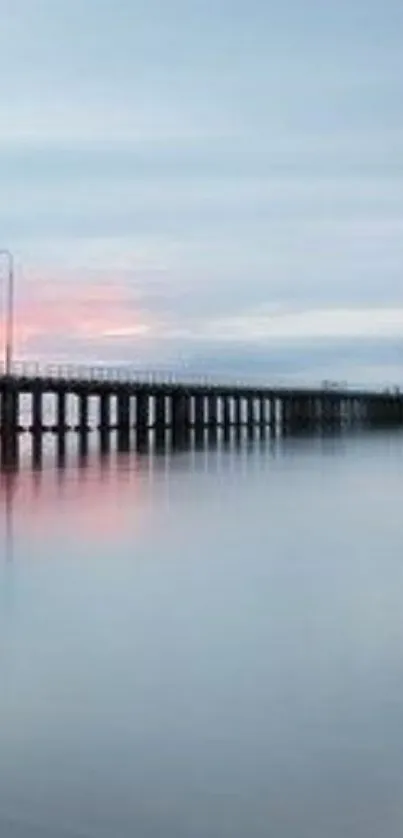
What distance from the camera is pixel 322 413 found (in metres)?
104

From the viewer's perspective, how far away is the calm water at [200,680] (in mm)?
7637

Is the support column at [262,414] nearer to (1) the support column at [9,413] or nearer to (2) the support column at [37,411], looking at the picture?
(2) the support column at [37,411]

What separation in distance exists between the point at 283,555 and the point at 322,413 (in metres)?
84.5

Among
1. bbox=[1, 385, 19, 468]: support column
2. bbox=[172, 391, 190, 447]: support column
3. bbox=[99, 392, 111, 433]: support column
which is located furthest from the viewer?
bbox=[172, 391, 190, 447]: support column

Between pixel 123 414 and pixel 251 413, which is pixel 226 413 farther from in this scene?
pixel 123 414

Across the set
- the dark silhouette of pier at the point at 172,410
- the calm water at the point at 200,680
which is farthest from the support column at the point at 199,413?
the calm water at the point at 200,680

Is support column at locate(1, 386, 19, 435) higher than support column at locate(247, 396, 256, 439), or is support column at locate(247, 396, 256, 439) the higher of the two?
support column at locate(1, 386, 19, 435)

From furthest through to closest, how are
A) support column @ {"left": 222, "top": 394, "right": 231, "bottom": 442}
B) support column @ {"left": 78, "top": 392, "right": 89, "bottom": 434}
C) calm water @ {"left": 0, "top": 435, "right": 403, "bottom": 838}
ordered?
support column @ {"left": 222, "top": 394, "right": 231, "bottom": 442} < support column @ {"left": 78, "top": 392, "right": 89, "bottom": 434} < calm water @ {"left": 0, "top": 435, "right": 403, "bottom": 838}

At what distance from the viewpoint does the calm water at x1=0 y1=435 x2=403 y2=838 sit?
7.64 m

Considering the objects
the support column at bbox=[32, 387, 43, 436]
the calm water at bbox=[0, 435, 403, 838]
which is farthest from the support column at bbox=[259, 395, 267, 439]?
the calm water at bbox=[0, 435, 403, 838]

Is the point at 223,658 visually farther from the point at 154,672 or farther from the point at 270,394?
the point at 270,394

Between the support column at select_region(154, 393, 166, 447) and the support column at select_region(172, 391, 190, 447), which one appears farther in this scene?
the support column at select_region(172, 391, 190, 447)

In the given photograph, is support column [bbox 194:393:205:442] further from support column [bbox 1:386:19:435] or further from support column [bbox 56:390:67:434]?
support column [bbox 1:386:19:435]

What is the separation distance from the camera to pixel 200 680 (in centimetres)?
1068
